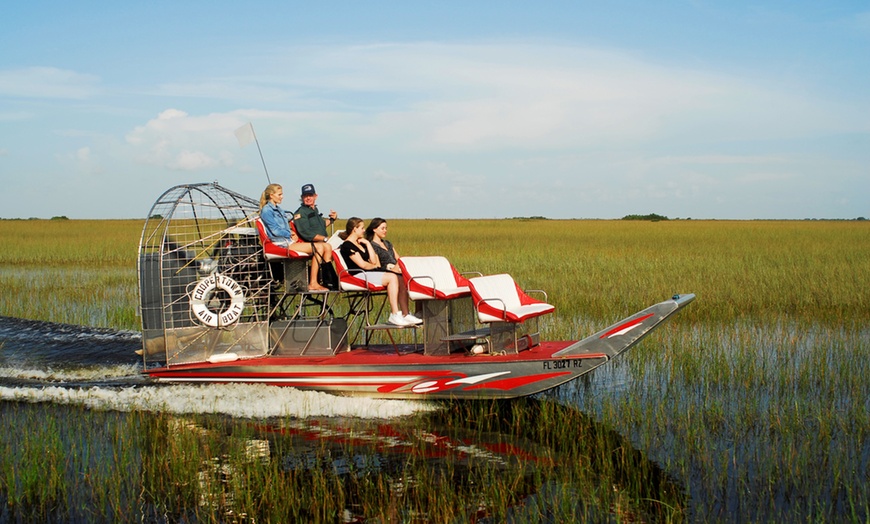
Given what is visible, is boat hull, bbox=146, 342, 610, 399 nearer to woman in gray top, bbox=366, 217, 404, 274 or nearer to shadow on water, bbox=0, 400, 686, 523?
shadow on water, bbox=0, 400, 686, 523

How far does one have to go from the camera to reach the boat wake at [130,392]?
10.0m

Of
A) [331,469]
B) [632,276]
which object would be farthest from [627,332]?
[632,276]

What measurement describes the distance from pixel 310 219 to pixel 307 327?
1456 millimetres

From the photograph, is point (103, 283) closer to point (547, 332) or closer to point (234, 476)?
point (547, 332)

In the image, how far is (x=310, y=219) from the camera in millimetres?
11062

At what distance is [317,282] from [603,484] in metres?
5.11

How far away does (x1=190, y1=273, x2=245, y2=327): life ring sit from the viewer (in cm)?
1053

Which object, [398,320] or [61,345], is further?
[61,345]

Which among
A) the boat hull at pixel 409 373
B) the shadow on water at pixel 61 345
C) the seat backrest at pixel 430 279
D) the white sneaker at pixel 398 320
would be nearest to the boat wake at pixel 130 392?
the shadow on water at pixel 61 345

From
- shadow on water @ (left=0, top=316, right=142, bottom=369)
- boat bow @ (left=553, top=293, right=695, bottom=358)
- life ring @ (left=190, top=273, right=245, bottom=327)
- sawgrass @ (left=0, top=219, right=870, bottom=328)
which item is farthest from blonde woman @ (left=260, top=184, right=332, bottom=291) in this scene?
sawgrass @ (left=0, top=219, right=870, bottom=328)

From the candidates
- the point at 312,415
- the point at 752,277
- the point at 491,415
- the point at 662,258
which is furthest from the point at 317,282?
the point at 662,258

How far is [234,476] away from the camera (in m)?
7.18

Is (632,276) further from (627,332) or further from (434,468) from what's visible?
(434,468)

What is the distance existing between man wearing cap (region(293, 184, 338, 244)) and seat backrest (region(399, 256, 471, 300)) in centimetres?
136
